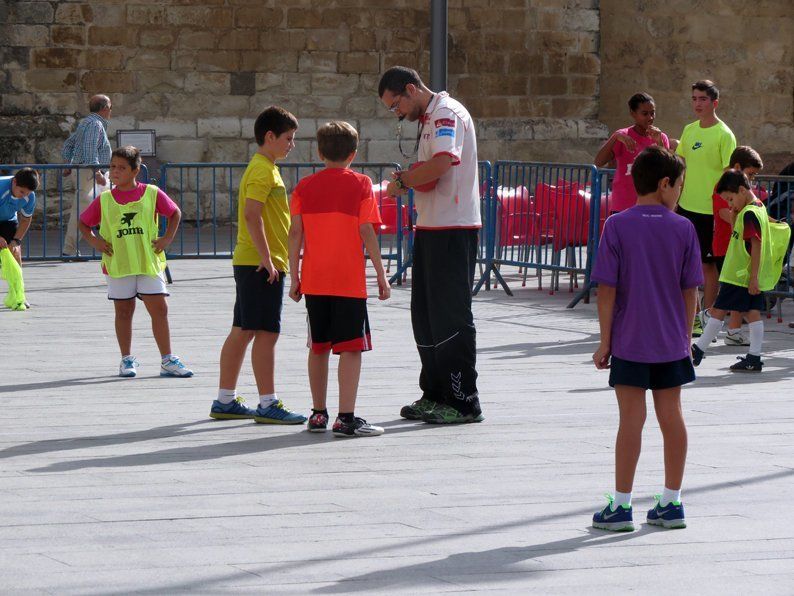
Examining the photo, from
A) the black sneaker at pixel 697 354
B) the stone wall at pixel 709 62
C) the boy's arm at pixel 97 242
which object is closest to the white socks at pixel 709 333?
the black sneaker at pixel 697 354

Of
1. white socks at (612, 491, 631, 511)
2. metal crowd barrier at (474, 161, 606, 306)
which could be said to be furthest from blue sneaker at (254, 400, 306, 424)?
metal crowd barrier at (474, 161, 606, 306)

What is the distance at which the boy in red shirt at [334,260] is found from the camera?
734cm

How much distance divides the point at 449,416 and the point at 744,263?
306 centimetres

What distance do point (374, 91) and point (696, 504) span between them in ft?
49.4

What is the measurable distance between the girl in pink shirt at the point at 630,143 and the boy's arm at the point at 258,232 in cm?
445

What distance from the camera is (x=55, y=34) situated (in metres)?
19.5

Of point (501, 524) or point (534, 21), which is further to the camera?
point (534, 21)

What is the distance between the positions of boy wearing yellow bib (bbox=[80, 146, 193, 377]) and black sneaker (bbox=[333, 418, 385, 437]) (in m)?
→ 2.13

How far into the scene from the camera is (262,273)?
7.72 m

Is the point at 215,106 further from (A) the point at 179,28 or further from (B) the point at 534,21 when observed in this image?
(B) the point at 534,21

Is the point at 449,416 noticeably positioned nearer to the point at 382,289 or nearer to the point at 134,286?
the point at 382,289

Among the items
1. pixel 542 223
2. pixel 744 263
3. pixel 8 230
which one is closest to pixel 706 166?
pixel 744 263

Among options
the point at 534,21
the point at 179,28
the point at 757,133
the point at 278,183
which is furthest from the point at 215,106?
the point at 278,183

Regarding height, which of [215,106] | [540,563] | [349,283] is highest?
[215,106]
